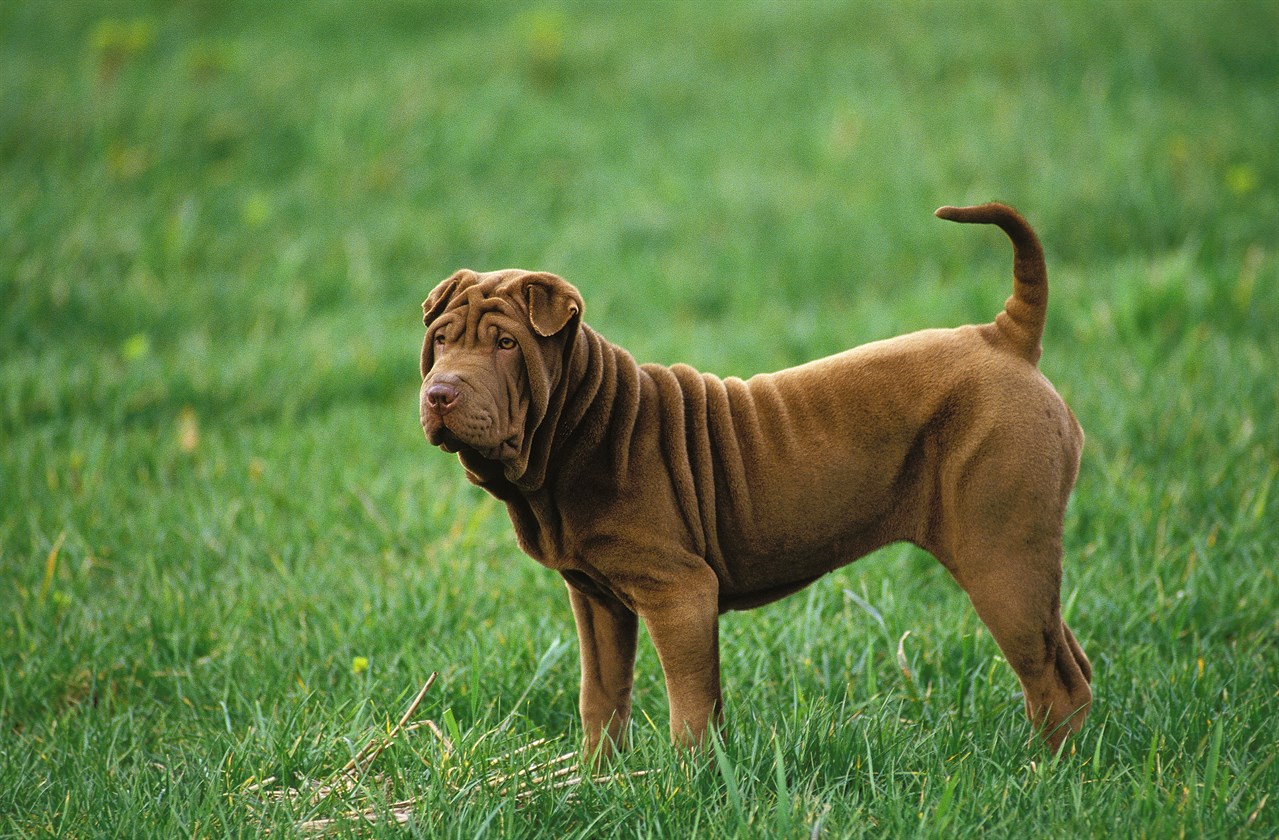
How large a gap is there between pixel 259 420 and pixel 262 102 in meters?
4.09

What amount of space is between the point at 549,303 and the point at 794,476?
71cm

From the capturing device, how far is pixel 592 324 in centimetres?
708

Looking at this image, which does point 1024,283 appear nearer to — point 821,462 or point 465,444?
point 821,462

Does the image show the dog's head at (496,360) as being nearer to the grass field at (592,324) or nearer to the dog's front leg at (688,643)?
the dog's front leg at (688,643)

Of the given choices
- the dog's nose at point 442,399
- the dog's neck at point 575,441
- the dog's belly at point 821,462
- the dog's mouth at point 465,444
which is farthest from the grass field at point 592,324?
the dog's nose at point 442,399

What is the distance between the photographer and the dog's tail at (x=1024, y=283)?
293cm

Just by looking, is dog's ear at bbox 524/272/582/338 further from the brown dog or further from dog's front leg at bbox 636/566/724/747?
dog's front leg at bbox 636/566/724/747

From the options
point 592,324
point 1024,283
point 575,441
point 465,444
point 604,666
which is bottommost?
point 592,324

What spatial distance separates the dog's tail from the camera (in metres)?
2.93

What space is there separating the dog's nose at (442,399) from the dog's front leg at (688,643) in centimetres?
67

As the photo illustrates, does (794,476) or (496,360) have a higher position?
(496,360)

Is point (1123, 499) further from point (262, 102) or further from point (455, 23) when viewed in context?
point (455, 23)

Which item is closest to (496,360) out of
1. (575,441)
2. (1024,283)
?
(575,441)

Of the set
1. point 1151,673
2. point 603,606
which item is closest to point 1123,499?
point 1151,673
